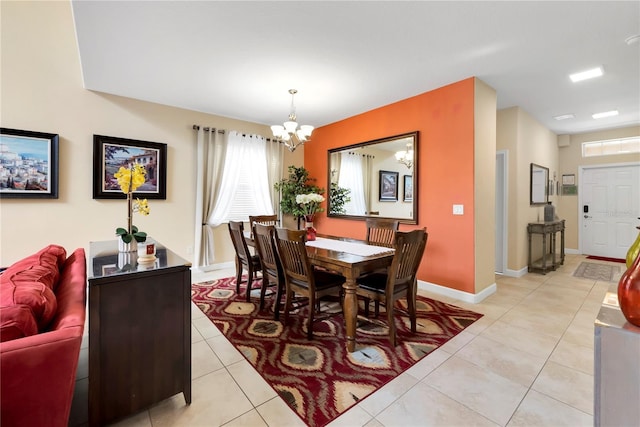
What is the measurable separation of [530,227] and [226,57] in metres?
5.15

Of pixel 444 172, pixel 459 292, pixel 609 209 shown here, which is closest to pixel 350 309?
pixel 459 292

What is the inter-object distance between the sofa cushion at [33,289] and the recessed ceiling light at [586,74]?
4.97 meters

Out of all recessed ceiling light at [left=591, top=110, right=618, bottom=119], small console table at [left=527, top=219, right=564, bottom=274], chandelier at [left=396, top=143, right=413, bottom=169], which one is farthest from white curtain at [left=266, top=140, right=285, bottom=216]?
recessed ceiling light at [left=591, top=110, right=618, bottom=119]

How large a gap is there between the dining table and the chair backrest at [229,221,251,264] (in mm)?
789

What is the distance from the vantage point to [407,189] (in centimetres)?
393

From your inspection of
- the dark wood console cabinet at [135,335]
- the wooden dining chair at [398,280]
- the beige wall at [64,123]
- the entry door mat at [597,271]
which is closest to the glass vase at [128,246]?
the dark wood console cabinet at [135,335]

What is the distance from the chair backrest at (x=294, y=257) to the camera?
89.1 inches

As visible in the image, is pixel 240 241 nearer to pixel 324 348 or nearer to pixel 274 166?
pixel 324 348

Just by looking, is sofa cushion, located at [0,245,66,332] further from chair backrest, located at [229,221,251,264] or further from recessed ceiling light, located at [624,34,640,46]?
recessed ceiling light, located at [624,34,640,46]

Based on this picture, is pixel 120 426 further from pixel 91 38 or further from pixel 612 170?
pixel 612 170

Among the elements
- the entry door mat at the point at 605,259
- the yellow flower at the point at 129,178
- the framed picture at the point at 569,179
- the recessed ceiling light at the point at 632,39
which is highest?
the recessed ceiling light at the point at 632,39

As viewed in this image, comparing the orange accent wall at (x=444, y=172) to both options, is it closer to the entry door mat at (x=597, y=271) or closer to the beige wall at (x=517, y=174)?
the beige wall at (x=517, y=174)

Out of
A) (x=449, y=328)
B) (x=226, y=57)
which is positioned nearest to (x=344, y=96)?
(x=226, y=57)

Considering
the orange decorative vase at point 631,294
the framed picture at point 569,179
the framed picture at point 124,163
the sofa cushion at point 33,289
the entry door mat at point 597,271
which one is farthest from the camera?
the framed picture at point 569,179
